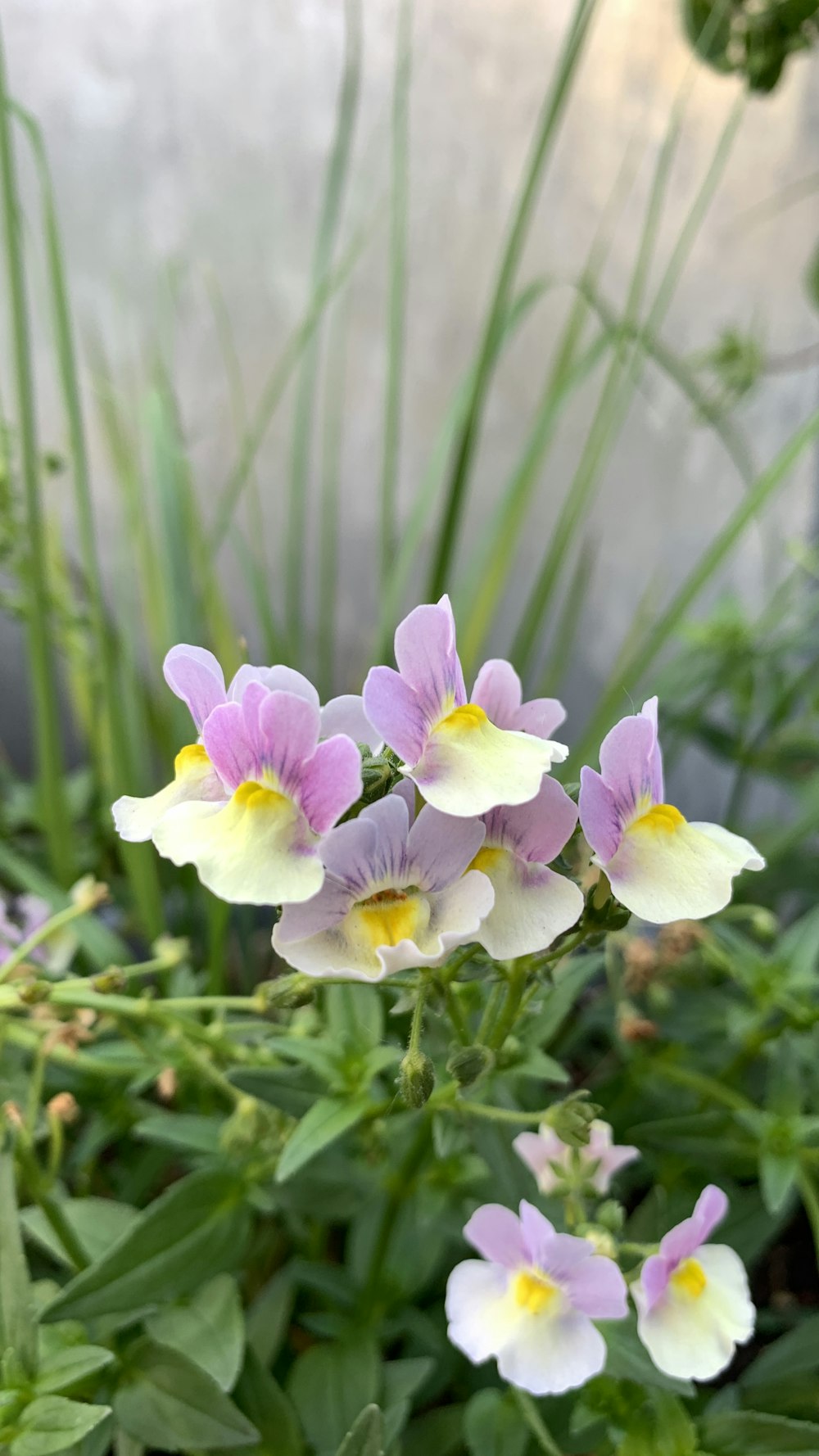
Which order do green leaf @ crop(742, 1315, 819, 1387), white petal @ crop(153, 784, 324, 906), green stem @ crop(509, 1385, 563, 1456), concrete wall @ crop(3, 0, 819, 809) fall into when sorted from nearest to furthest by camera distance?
1. white petal @ crop(153, 784, 324, 906)
2. green stem @ crop(509, 1385, 563, 1456)
3. green leaf @ crop(742, 1315, 819, 1387)
4. concrete wall @ crop(3, 0, 819, 809)

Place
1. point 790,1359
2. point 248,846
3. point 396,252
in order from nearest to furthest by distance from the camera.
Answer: point 248,846, point 790,1359, point 396,252

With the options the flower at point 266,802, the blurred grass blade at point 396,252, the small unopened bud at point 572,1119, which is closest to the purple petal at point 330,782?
the flower at point 266,802

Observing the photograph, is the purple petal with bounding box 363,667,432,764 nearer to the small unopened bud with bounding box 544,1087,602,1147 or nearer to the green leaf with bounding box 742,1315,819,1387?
the small unopened bud with bounding box 544,1087,602,1147

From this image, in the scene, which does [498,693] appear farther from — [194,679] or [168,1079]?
[168,1079]

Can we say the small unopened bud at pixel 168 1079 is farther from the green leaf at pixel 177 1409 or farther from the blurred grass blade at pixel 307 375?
the blurred grass blade at pixel 307 375

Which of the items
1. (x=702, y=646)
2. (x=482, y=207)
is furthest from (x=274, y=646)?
(x=482, y=207)

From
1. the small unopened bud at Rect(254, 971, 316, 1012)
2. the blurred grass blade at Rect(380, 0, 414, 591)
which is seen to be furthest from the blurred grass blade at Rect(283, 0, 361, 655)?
the small unopened bud at Rect(254, 971, 316, 1012)

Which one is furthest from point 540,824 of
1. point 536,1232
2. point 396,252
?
point 396,252
